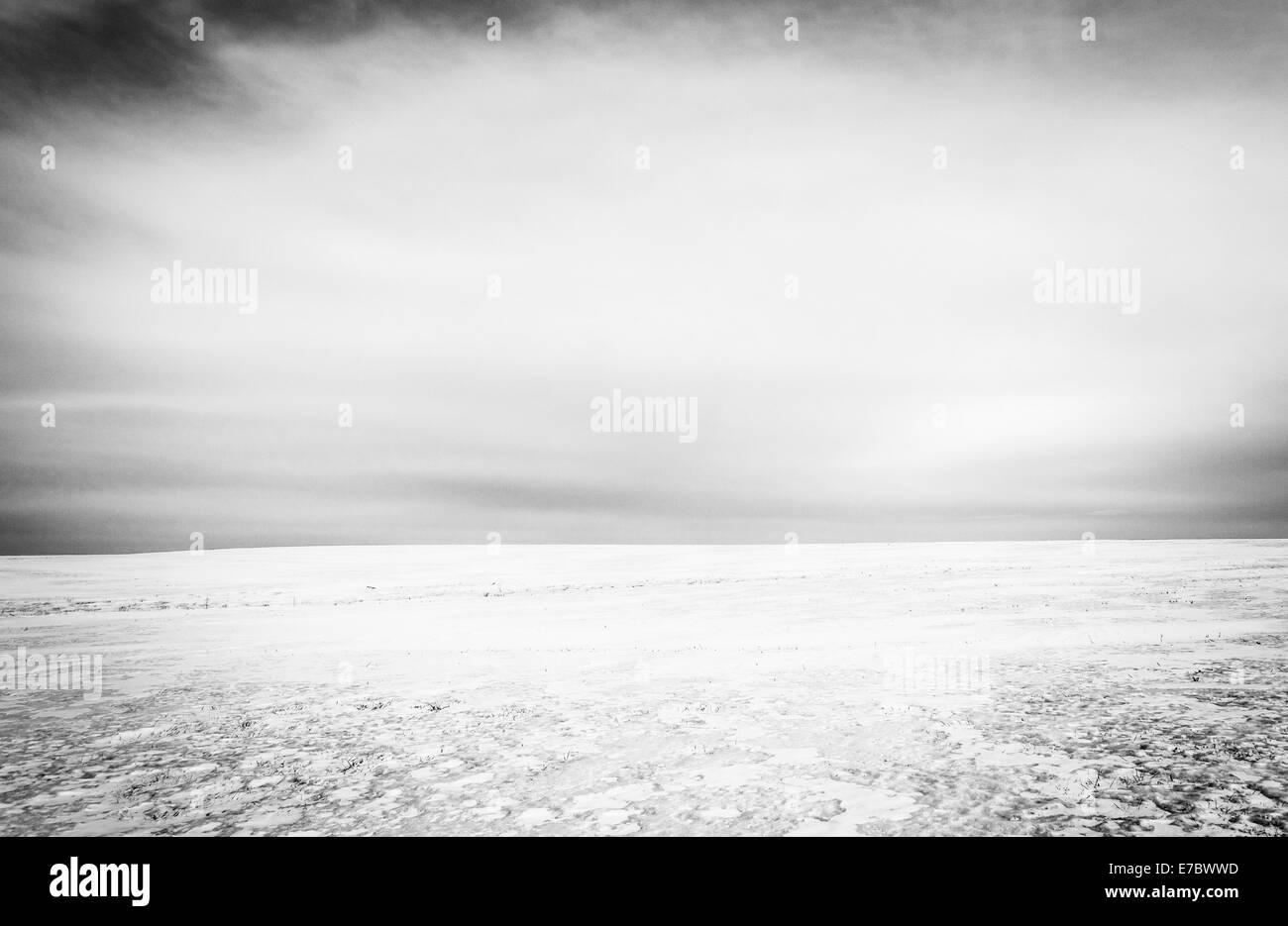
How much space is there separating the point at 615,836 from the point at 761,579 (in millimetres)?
36123

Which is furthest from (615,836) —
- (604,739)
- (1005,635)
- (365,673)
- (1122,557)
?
(1122,557)

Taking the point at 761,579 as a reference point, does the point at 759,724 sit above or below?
above

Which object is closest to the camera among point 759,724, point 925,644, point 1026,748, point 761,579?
point 1026,748

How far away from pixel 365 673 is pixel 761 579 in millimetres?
29277

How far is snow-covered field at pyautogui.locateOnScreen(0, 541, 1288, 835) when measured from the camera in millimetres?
7508

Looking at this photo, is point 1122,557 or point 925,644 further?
point 1122,557

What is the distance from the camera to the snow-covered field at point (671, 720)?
7508 millimetres

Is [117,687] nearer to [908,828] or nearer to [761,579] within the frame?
[908,828]

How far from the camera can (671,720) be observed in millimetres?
11820
